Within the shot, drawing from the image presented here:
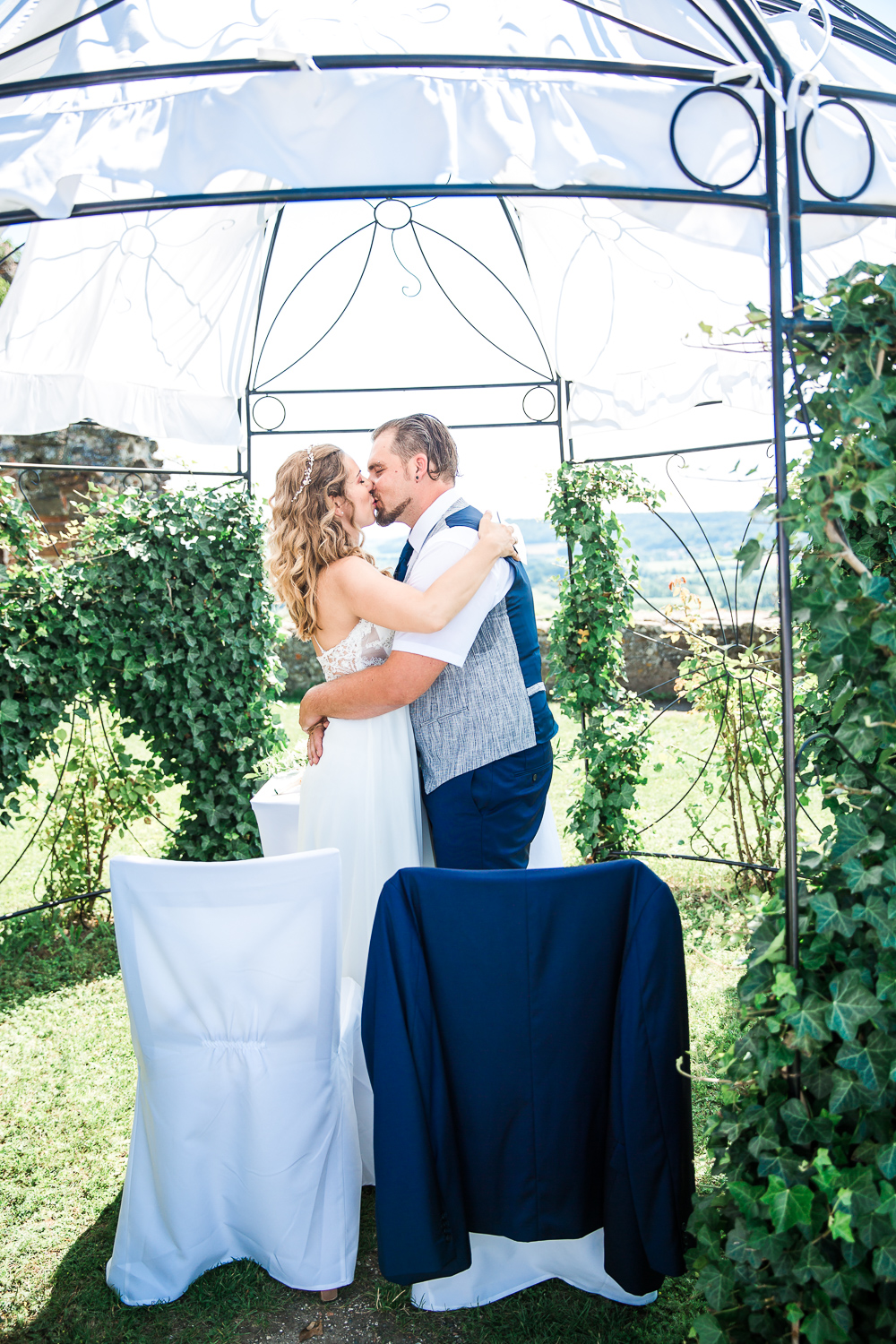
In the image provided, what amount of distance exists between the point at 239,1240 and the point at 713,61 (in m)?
2.76

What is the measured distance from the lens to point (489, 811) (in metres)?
2.44

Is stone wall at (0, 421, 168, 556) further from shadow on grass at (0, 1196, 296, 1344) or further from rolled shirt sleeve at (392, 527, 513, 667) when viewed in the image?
shadow on grass at (0, 1196, 296, 1344)

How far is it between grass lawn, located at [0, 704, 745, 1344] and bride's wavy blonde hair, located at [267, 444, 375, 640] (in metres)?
1.39

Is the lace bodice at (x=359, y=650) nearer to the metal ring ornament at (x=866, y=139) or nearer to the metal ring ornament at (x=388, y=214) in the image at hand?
the metal ring ornament at (x=866, y=139)

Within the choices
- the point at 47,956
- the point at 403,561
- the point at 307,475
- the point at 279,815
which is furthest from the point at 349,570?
the point at 47,956

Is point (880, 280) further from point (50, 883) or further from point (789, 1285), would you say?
point (50, 883)

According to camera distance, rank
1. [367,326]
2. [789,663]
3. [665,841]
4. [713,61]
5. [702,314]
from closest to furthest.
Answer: [789,663]
[713,61]
[702,314]
[665,841]
[367,326]

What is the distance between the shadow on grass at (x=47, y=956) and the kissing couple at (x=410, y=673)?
186 centimetres

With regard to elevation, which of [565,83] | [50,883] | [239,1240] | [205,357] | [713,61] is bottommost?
[239,1240]

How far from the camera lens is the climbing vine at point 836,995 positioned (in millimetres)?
1314

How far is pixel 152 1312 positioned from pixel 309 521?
1.99 metres

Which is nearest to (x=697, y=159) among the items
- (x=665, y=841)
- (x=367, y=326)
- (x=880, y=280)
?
(x=880, y=280)

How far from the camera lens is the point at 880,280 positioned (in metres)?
1.34

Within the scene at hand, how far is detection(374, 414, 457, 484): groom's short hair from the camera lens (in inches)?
101
